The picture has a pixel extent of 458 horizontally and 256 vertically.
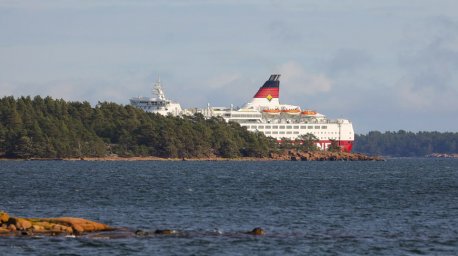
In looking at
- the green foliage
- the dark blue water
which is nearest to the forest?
the green foliage

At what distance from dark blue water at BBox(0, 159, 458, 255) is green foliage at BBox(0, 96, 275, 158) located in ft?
241

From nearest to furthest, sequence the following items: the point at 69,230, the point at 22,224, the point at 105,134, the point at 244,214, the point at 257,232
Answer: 1. the point at 69,230
2. the point at 22,224
3. the point at 257,232
4. the point at 244,214
5. the point at 105,134

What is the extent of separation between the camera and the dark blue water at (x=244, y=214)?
137ft

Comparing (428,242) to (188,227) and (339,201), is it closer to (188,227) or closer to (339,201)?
(188,227)

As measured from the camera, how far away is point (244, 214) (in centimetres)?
5684

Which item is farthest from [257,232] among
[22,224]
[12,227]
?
[12,227]

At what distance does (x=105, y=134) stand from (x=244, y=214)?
422 feet

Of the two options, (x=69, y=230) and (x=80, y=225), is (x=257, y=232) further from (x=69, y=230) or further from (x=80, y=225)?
(x=69, y=230)

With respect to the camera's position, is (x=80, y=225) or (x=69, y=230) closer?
(x=69, y=230)

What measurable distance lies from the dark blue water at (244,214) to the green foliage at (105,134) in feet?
241

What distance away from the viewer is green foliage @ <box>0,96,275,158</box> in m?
166

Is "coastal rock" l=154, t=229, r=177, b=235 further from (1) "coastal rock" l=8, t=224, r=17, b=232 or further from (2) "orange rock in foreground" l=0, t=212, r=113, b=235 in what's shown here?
(1) "coastal rock" l=8, t=224, r=17, b=232

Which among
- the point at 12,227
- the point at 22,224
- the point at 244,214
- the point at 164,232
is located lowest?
the point at 164,232

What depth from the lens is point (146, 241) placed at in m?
42.9
